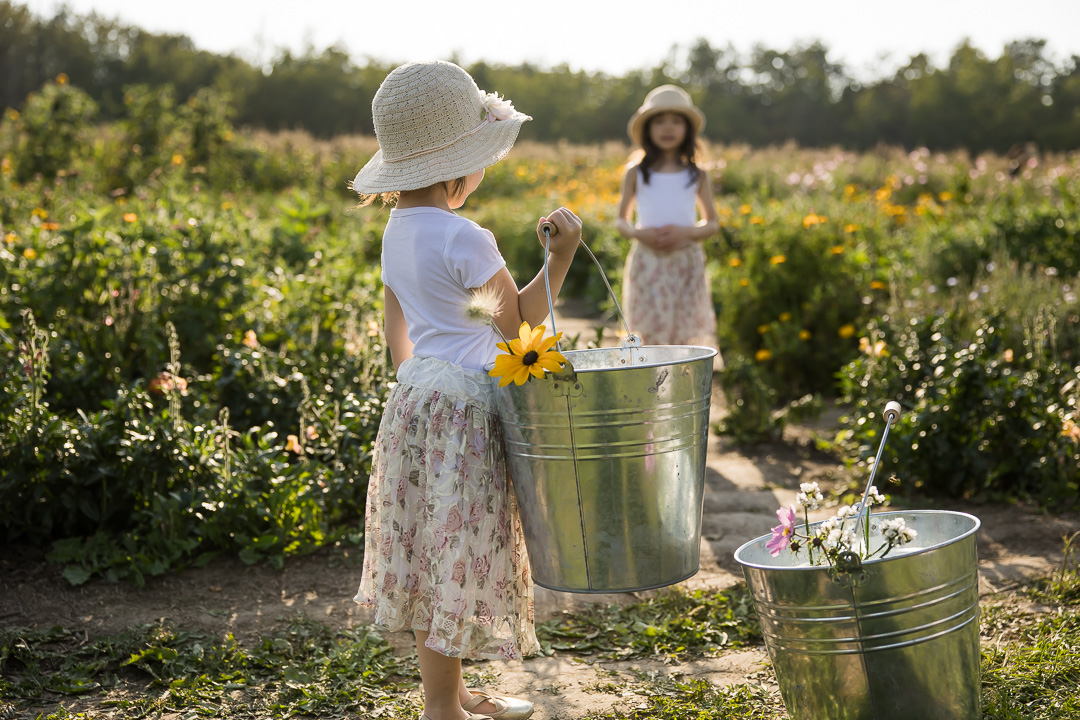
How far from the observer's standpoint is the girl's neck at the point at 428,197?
1938 mm

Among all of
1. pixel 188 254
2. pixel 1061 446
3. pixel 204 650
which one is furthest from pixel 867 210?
pixel 204 650

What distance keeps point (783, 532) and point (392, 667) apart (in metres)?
→ 1.21

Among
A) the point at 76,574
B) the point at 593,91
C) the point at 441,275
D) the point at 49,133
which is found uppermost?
the point at 593,91

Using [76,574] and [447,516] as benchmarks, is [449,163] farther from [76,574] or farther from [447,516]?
[76,574]

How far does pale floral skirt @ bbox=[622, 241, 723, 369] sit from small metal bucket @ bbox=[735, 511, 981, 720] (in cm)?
244

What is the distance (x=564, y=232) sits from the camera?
182 cm

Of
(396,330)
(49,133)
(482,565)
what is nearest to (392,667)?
(482,565)

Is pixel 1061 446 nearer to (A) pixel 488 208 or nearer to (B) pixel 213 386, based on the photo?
(B) pixel 213 386

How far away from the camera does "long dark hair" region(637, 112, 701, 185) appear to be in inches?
166

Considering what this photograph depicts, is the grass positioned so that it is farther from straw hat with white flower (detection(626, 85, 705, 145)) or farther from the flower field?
straw hat with white flower (detection(626, 85, 705, 145))

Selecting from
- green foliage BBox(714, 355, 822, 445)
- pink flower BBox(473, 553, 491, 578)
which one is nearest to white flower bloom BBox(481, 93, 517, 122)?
pink flower BBox(473, 553, 491, 578)

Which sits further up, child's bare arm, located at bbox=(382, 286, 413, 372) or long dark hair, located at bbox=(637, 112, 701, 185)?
long dark hair, located at bbox=(637, 112, 701, 185)

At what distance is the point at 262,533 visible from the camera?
10.00 feet

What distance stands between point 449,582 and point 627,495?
16.0 inches
